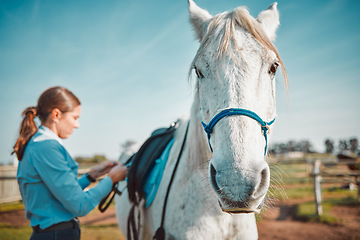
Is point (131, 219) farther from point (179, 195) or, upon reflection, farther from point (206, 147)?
point (206, 147)

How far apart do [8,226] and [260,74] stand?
Answer: 8.20 meters

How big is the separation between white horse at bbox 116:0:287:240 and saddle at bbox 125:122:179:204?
232 mm

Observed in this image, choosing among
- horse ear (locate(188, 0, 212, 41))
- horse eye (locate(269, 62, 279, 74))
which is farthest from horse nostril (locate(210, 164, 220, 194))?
horse ear (locate(188, 0, 212, 41))

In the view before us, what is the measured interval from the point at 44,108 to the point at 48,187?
694mm

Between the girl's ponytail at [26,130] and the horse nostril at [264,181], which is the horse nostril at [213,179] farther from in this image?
the girl's ponytail at [26,130]

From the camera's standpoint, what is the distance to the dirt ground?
537 centimetres

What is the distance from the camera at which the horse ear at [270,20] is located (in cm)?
176

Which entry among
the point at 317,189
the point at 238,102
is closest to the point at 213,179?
the point at 238,102

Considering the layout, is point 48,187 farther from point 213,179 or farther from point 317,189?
point 317,189

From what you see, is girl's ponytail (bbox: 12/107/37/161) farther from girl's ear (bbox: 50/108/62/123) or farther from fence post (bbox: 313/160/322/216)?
fence post (bbox: 313/160/322/216)

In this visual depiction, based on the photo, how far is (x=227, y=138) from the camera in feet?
3.55

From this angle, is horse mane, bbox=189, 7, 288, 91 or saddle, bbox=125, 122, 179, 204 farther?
saddle, bbox=125, 122, 179, 204

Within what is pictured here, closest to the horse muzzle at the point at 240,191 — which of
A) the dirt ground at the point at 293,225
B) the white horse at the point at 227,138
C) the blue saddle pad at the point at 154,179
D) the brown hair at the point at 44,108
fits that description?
the white horse at the point at 227,138

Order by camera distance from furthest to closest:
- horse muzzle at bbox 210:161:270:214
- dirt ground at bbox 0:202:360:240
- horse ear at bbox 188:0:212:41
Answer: dirt ground at bbox 0:202:360:240 → horse ear at bbox 188:0:212:41 → horse muzzle at bbox 210:161:270:214
